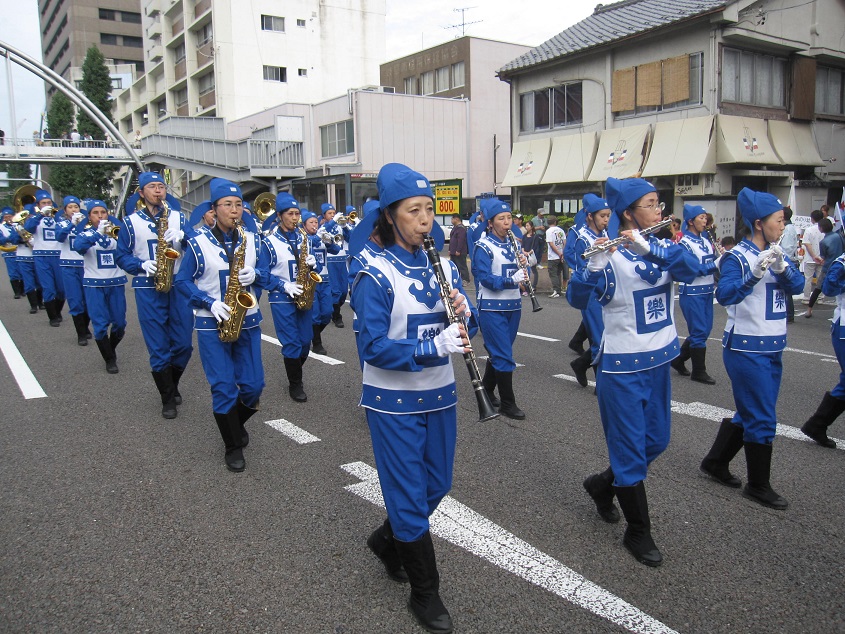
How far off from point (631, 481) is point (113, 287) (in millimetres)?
7287

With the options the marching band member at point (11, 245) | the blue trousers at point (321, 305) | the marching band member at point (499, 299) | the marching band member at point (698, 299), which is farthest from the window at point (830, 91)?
the marching band member at point (11, 245)

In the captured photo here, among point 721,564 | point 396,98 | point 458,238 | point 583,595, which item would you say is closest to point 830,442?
point 721,564

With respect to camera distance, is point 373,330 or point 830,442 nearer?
point 373,330

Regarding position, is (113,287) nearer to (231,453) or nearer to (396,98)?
(231,453)

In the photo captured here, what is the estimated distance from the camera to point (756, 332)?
175 inches

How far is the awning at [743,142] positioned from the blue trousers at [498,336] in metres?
15.8

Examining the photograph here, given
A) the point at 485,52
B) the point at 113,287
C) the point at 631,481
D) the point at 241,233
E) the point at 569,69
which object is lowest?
the point at 631,481

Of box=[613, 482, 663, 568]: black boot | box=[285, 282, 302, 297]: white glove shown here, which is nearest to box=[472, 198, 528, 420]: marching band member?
box=[285, 282, 302, 297]: white glove

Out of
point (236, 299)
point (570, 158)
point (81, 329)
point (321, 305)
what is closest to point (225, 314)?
point (236, 299)

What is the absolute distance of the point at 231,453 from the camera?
17.2 feet

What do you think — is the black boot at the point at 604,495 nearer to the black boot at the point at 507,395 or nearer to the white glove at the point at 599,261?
the white glove at the point at 599,261

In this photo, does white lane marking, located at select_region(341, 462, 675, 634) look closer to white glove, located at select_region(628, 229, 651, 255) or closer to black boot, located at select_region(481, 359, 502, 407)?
white glove, located at select_region(628, 229, 651, 255)

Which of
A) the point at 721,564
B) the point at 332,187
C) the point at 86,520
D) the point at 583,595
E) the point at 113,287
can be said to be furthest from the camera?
the point at 332,187

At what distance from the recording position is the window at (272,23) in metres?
44.4
